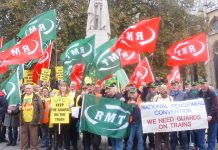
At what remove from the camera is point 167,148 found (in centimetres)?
909

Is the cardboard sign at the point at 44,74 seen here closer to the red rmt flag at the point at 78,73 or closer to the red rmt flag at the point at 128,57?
the red rmt flag at the point at 78,73

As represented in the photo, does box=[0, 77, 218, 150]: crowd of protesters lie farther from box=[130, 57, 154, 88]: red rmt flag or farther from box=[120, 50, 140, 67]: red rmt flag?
box=[120, 50, 140, 67]: red rmt flag

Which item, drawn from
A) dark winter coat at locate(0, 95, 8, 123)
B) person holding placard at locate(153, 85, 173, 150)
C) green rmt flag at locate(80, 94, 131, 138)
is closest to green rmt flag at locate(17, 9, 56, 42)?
dark winter coat at locate(0, 95, 8, 123)

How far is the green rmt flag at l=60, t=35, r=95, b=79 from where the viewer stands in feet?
37.3

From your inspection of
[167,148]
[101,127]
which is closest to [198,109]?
[167,148]

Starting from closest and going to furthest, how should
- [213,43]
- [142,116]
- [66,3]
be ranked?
[142,116], [66,3], [213,43]

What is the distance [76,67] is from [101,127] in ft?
11.7

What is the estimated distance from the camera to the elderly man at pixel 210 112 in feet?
29.6

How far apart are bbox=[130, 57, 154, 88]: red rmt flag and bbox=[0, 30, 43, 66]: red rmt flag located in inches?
123

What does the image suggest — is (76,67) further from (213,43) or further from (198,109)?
(213,43)

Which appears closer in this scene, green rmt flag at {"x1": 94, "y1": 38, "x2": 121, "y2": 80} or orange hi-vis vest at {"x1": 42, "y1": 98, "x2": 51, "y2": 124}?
orange hi-vis vest at {"x1": 42, "y1": 98, "x2": 51, "y2": 124}

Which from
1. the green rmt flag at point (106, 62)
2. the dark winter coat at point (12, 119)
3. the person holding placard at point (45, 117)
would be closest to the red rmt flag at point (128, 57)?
the green rmt flag at point (106, 62)

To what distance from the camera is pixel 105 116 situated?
891 cm

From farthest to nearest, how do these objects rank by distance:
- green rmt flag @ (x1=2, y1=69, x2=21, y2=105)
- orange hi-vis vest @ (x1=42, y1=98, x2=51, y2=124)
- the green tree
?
the green tree
orange hi-vis vest @ (x1=42, y1=98, x2=51, y2=124)
green rmt flag @ (x1=2, y1=69, x2=21, y2=105)
